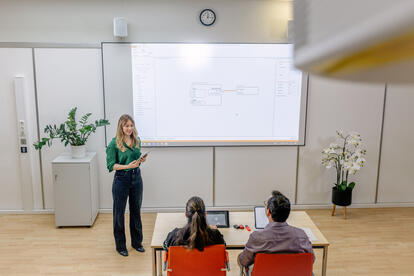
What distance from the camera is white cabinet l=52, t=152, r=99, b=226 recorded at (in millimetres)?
4328

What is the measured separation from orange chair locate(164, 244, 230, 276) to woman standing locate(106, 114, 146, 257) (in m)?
1.38

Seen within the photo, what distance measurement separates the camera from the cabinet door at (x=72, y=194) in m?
4.33

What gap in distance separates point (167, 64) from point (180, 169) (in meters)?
1.43

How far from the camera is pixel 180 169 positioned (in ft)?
16.3

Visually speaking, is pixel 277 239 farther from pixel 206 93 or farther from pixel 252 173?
pixel 206 93

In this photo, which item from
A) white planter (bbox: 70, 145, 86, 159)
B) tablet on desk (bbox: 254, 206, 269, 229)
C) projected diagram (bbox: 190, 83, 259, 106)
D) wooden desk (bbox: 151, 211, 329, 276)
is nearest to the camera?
wooden desk (bbox: 151, 211, 329, 276)

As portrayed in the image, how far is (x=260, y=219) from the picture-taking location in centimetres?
311

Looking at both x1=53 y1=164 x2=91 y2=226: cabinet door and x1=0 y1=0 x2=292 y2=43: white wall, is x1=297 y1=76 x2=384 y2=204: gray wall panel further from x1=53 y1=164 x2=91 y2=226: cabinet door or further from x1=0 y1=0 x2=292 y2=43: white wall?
x1=53 y1=164 x2=91 y2=226: cabinet door

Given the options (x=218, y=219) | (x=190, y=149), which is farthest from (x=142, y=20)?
(x=218, y=219)

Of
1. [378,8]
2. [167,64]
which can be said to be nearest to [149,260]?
[167,64]

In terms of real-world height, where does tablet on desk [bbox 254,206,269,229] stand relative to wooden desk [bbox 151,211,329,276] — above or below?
above

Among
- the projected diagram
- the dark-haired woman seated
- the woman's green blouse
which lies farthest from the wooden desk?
the projected diagram

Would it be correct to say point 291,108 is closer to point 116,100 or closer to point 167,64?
point 167,64

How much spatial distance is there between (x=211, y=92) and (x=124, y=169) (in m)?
1.77
